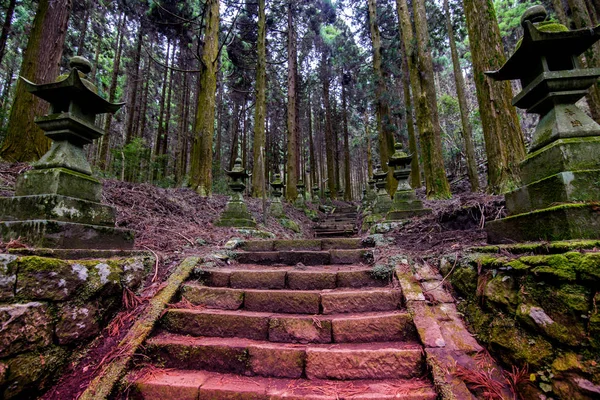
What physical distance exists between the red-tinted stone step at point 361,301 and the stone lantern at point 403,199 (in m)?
3.44

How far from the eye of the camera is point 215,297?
2748mm

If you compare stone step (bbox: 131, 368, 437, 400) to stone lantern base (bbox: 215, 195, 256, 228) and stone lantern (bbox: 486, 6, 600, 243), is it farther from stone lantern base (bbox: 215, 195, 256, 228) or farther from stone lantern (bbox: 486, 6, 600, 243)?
stone lantern base (bbox: 215, 195, 256, 228)

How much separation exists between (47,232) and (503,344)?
3.33 meters

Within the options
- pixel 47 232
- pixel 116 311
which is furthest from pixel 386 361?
pixel 47 232

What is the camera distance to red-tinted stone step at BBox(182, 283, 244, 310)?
2705mm

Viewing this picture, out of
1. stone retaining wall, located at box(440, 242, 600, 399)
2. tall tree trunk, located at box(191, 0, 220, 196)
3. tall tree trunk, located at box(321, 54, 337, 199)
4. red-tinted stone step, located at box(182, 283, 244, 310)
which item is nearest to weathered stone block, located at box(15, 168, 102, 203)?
red-tinted stone step, located at box(182, 283, 244, 310)

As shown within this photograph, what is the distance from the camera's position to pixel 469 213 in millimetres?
3629

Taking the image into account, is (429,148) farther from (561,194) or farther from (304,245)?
(561,194)

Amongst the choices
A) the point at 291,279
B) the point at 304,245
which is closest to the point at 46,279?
the point at 291,279

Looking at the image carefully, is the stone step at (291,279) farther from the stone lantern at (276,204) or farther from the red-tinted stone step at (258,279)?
the stone lantern at (276,204)

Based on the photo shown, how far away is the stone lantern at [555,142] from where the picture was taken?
6.00ft

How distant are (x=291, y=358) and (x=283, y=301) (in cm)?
63

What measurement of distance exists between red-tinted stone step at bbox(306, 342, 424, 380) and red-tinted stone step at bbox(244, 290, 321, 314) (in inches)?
21.8

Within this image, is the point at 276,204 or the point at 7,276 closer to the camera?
the point at 7,276
